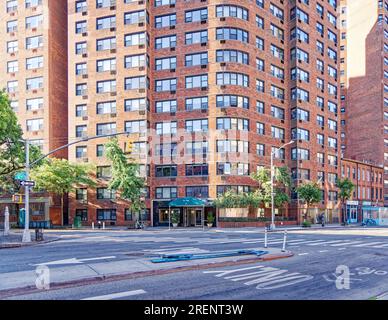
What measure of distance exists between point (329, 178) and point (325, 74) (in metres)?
17.8

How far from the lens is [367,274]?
42.1 ft

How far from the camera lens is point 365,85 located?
83.3 meters

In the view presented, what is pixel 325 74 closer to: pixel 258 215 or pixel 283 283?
pixel 258 215

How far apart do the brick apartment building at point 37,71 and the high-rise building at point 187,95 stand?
12.6 ft

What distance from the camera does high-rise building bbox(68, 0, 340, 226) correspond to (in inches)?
1989

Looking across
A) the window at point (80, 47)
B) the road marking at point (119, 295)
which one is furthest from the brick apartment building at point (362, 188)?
the road marking at point (119, 295)

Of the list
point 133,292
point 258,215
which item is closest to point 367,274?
point 133,292

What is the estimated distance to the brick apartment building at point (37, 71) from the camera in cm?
5772

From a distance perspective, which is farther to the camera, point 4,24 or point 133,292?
point 4,24

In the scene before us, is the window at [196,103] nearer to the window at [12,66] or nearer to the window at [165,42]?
the window at [165,42]

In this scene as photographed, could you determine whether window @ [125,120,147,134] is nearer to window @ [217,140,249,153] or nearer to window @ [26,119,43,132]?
window @ [217,140,249,153]

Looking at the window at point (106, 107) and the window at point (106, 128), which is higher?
the window at point (106, 107)

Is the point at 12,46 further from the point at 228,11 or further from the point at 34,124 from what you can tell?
the point at 228,11

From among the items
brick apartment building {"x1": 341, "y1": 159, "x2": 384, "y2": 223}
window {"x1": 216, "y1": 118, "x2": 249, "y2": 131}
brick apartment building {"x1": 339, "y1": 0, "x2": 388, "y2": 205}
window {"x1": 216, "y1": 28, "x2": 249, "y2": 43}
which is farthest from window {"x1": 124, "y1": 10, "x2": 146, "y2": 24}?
brick apartment building {"x1": 339, "y1": 0, "x2": 388, "y2": 205}
